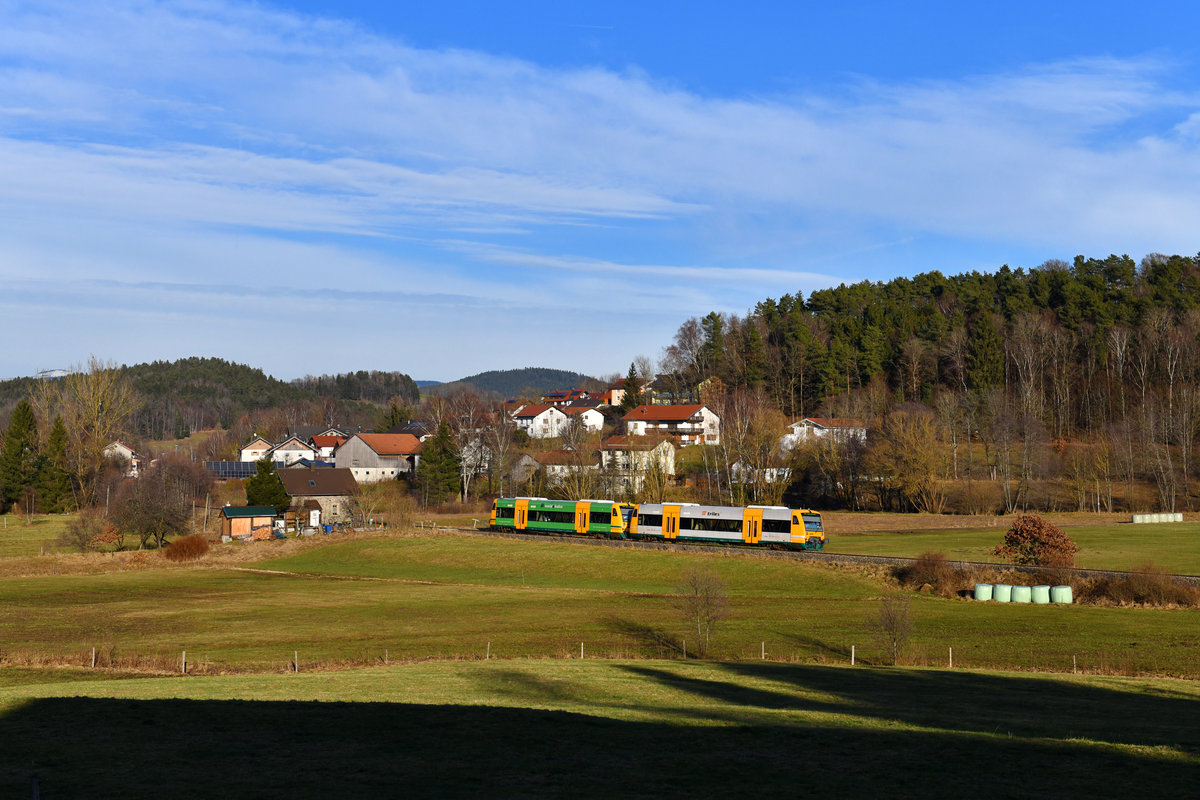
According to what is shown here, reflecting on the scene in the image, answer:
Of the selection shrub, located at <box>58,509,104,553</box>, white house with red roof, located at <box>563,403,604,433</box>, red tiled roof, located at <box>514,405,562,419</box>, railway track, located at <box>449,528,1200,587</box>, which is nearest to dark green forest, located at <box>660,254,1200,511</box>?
white house with red roof, located at <box>563,403,604,433</box>

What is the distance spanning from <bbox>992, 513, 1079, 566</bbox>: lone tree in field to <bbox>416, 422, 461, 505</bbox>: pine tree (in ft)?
240

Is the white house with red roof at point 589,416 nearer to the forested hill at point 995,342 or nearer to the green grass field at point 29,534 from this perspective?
the forested hill at point 995,342

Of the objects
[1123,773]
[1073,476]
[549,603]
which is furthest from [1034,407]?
[1123,773]

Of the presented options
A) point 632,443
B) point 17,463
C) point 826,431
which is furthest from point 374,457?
point 826,431

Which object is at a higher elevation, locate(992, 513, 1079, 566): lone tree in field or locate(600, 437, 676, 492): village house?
locate(600, 437, 676, 492): village house

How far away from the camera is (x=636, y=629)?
43.0m

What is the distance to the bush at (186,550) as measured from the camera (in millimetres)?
75125

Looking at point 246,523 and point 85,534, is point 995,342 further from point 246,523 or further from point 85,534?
point 85,534

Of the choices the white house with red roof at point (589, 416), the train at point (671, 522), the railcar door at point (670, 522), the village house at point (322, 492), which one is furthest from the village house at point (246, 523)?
the white house with red roof at point (589, 416)

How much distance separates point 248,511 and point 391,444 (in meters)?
49.7

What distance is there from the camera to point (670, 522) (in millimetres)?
75625

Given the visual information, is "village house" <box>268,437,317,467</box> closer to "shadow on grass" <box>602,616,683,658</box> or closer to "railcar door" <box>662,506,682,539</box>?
"railcar door" <box>662,506,682,539</box>

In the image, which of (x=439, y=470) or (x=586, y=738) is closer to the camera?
(x=586, y=738)

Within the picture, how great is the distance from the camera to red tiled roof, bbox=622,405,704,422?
482 feet
